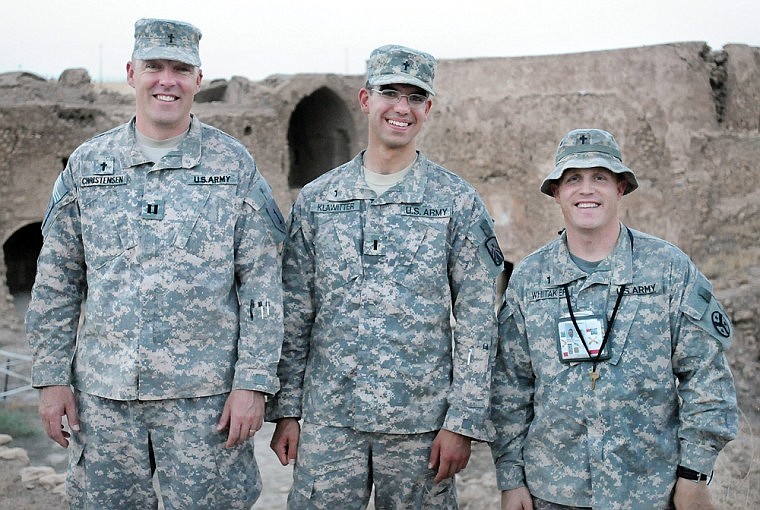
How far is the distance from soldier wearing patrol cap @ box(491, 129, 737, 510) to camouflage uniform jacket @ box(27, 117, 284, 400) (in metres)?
0.92

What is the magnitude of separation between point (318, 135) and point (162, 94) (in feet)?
40.9

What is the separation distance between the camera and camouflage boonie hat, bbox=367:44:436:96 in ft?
9.34

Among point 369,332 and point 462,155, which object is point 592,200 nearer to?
point 369,332

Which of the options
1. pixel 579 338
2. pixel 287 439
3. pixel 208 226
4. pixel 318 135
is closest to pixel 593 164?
pixel 579 338

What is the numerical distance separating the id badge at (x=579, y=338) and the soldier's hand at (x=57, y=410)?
5.67 feet

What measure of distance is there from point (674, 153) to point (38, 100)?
8884 mm

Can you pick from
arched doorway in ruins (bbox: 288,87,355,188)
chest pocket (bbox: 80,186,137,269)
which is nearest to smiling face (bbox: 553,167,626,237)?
chest pocket (bbox: 80,186,137,269)

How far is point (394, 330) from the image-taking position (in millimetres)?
2832

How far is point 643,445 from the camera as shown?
2541 millimetres

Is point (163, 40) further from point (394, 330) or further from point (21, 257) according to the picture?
point (21, 257)

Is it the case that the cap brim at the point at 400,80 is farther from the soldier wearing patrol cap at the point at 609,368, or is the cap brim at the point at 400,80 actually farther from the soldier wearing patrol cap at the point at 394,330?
the soldier wearing patrol cap at the point at 609,368

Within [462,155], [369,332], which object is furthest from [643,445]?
[462,155]

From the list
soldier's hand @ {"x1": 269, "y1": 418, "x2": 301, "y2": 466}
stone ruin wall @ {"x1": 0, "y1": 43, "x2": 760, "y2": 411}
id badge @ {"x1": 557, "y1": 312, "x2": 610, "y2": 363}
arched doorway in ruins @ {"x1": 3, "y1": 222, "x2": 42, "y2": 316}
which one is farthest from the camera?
arched doorway in ruins @ {"x1": 3, "y1": 222, "x2": 42, "y2": 316}

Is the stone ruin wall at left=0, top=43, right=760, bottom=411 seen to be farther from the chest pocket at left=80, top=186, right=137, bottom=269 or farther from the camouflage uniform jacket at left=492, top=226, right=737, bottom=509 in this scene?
the chest pocket at left=80, top=186, right=137, bottom=269
